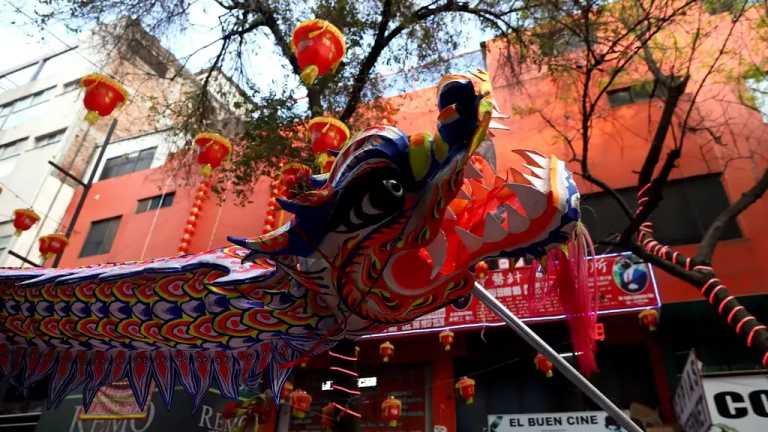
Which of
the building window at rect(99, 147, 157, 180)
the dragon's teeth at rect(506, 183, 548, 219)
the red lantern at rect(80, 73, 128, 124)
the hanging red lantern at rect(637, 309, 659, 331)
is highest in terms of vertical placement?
the building window at rect(99, 147, 157, 180)

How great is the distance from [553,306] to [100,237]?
13.9 m

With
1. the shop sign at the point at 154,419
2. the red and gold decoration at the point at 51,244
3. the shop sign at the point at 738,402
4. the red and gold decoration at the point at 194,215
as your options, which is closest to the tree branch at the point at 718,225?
the shop sign at the point at 738,402

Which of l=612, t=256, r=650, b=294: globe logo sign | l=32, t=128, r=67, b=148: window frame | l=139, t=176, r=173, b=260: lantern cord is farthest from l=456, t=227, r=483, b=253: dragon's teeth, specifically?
l=32, t=128, r=67, b=148: window frame

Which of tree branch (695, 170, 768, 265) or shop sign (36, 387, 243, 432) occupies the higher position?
tree branch (695, 170, 768, 265)

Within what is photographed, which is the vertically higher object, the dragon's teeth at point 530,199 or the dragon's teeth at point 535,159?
the dragon's teeth at point 535,159

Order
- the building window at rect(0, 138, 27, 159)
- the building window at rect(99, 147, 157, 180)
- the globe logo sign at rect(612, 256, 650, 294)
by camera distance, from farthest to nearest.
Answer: the building window at rect(0, 138, 27, 159)
the building window at rect(99, 147, 157, 180)
the globe logo sign at rect(612, 256, 650, 294)

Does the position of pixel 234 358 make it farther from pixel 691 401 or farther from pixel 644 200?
pixel 644 200

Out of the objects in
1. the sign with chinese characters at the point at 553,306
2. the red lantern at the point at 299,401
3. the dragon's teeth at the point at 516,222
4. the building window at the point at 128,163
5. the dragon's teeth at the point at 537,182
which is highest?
the building window at the point at 128,163

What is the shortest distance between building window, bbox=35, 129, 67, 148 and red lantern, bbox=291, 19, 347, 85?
17284 mm

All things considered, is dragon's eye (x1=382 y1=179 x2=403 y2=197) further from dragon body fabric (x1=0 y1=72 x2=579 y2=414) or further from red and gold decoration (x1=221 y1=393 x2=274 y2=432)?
red and gold decoration (x1=221 y1=393 x2=274 y2=432)

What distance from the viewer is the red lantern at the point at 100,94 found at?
7508mm

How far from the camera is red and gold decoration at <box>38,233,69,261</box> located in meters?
12.2

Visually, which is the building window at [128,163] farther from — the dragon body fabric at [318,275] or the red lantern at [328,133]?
the dragon body fabric at [318,275]

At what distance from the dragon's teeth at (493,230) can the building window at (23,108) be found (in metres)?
23.8
